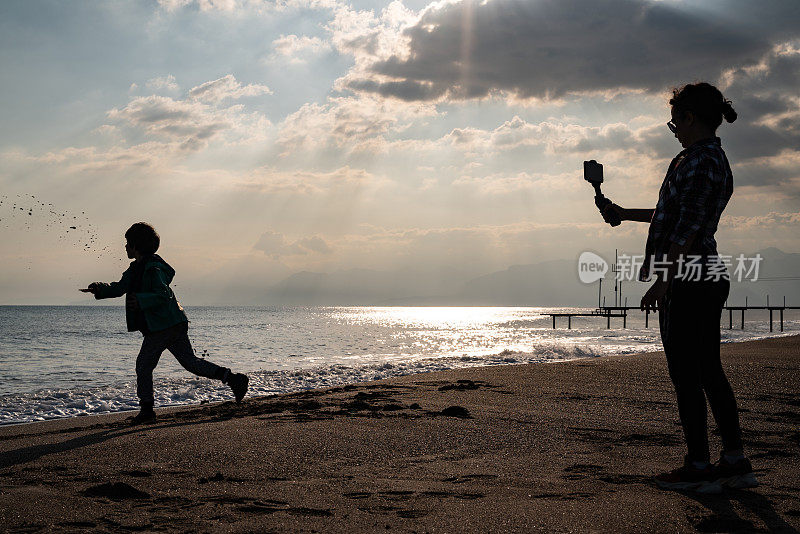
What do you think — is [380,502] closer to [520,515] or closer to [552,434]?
[520,515]

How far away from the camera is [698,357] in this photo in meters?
3.18

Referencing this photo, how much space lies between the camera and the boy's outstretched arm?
5895 mm

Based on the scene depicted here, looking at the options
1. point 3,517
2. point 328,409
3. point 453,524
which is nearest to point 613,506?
point 453,524

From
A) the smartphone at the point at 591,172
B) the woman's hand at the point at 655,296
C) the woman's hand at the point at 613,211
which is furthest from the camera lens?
the smartphone at the point at 591,172

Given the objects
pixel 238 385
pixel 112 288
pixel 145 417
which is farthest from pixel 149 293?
pixel 238 385

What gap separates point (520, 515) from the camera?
2721 mm

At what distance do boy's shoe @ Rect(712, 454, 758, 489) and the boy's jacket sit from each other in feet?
16.2

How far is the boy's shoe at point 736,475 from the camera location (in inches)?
122

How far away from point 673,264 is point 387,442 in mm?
2395

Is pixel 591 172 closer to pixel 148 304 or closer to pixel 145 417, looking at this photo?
pixel 148 304

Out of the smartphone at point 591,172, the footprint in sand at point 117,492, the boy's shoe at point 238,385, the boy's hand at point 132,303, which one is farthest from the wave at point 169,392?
the smartphone at point 591,172

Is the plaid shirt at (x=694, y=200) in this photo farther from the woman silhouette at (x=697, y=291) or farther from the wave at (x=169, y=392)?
the wave at (x=169, y=392)

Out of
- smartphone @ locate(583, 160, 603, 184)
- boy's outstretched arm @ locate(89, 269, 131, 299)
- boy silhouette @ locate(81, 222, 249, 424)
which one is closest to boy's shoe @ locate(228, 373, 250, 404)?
boy silhouette @ locate(81, 222, 249, 424)

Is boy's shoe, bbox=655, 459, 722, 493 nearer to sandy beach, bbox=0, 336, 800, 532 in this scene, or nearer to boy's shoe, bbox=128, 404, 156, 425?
sandy beach, bbox=0, 336, 800, 532
